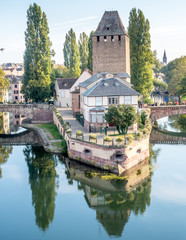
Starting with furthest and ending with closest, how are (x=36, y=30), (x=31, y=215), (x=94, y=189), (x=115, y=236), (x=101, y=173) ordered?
(x=36, y=30), (x=101, y=173), (x=94, y=189), (x=31, y=215), (x=115, y=236)

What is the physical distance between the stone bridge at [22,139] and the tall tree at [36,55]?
39.8 ft

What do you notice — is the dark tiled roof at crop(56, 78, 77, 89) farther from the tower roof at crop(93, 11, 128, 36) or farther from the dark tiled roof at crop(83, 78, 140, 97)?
the dark tiled roof at crop(83, 78, 140, 97)

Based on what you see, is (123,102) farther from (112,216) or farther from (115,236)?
(115,236)

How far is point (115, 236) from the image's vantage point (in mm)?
23234

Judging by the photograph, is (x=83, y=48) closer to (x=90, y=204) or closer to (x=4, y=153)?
(x=4, y=153)

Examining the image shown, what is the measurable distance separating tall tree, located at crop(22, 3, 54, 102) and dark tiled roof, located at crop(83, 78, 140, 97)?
1069 inches

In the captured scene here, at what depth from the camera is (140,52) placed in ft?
227

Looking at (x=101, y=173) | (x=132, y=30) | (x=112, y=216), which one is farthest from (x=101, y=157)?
(x=132, y=30)

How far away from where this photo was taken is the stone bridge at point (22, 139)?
176 ft

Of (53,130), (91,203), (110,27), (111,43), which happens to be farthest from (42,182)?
(110,27)

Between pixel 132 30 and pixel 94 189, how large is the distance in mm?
48457

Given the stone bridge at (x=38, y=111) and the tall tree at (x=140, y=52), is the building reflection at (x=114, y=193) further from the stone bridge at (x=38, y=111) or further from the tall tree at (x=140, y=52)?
the tall tree at (x=140, y=52)

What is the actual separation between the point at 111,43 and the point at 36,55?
18338mm

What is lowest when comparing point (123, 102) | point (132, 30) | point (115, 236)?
point (115, 236)
